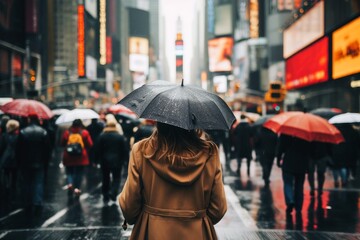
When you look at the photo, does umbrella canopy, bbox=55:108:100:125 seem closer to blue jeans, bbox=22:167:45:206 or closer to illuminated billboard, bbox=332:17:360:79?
blue jeans, bbox=22:167:45:206

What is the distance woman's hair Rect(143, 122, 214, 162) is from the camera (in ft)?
11.8

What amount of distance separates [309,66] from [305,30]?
2936 millimetres

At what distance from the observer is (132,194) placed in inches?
144

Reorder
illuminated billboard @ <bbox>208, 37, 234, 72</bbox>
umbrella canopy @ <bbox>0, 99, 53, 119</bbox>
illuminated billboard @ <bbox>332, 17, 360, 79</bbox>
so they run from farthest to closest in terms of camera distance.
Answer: illuminated billboard @ <bbox>208, 37, 234, 72</bbox>, illuminated billboard @ <bbox>332, 17, 360, 79</bbox>, umbrella canopy @ <bbox>0, 99, 53, 119</bbox>

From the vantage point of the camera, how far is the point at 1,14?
1638 inches

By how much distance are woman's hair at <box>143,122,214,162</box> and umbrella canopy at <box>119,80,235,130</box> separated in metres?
0.09

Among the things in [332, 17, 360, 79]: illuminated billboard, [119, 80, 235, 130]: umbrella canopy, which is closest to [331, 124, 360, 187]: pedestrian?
[119, 80, 235, 130]: umbrella canopy

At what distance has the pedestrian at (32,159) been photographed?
9.98 metres

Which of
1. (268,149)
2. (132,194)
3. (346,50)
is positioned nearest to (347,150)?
(268,149)

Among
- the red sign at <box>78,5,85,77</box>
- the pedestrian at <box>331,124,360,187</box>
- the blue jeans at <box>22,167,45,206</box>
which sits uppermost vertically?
the red sign at <box>78,5,85,77</box>

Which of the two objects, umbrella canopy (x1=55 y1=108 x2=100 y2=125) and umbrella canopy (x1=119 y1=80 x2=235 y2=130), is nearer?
umbrella canopy (x1=119 y1=80 x2=235 y2=130)

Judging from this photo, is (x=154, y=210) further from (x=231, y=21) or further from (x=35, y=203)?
(x=231, y=21)

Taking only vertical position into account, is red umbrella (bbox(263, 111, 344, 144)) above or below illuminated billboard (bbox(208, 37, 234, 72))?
below

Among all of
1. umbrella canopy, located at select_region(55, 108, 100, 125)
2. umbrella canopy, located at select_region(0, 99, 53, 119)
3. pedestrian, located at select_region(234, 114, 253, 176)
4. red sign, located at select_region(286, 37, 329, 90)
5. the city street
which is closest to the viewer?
the city street
